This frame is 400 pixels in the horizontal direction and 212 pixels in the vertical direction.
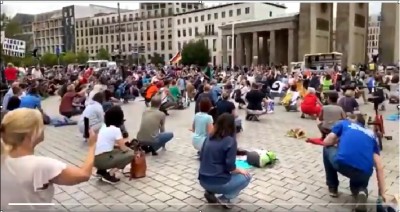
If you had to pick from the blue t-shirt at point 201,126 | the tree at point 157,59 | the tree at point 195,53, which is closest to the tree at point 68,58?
the tree at point 157,59

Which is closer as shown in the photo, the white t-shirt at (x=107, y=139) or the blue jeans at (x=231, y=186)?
the blue jeans at (x=231, y=186)

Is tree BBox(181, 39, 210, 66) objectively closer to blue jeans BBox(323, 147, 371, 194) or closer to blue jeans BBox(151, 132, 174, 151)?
blue jeans BBox(151, 132, 174, 151)

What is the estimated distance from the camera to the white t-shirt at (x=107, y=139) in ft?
20.4

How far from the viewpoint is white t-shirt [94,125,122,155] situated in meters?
6.20

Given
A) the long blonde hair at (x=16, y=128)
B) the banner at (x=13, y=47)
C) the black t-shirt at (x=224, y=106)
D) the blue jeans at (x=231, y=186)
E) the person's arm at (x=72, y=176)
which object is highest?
the banner at (x=13, y=47)

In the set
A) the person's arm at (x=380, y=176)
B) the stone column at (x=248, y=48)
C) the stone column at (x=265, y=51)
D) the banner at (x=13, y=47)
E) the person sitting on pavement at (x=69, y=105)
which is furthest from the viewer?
the stone column at (x=265, y=51)

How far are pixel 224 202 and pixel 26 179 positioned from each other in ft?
10.7

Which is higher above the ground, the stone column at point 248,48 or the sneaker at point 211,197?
the stone column at point 248,48

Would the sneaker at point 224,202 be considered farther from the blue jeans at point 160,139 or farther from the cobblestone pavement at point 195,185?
the blue jeans at point 160,139

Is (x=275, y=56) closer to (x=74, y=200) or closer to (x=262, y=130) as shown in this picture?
(x=262, y=130)

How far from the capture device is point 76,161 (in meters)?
8.10

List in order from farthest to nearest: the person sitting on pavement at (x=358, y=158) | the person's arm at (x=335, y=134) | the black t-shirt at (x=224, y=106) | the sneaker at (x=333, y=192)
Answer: the black t-shirt at (x=224, y=106), the sneaker at (x=333, y=192), the person's arm at (x=335, y=134), the person sitting on pavement at (x=358, y=158)

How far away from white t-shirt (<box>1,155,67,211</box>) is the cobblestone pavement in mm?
2756

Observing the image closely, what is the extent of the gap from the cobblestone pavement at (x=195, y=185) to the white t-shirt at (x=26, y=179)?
276 cm
